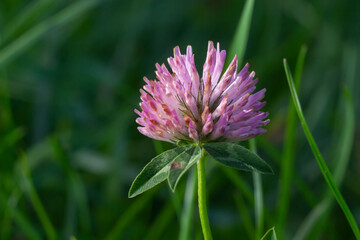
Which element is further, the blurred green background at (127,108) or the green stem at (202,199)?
the blurred green background at (127,108)

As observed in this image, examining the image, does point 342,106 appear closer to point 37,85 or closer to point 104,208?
point 104,208

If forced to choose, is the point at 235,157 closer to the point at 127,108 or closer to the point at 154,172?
the point at 154,172

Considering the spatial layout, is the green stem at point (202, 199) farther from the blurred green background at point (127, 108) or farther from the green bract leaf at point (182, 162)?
the blurred green background at point (127, 108)

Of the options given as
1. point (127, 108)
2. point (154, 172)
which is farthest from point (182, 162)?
point (127, 108)

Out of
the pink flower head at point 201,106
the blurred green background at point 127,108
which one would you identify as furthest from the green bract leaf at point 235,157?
the blurred green background at point 127,108

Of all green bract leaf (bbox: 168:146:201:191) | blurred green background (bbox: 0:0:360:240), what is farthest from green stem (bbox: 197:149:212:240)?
blurred green background (bbox: 0:0:360:240)

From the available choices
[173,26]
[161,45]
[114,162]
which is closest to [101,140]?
[114,162]
